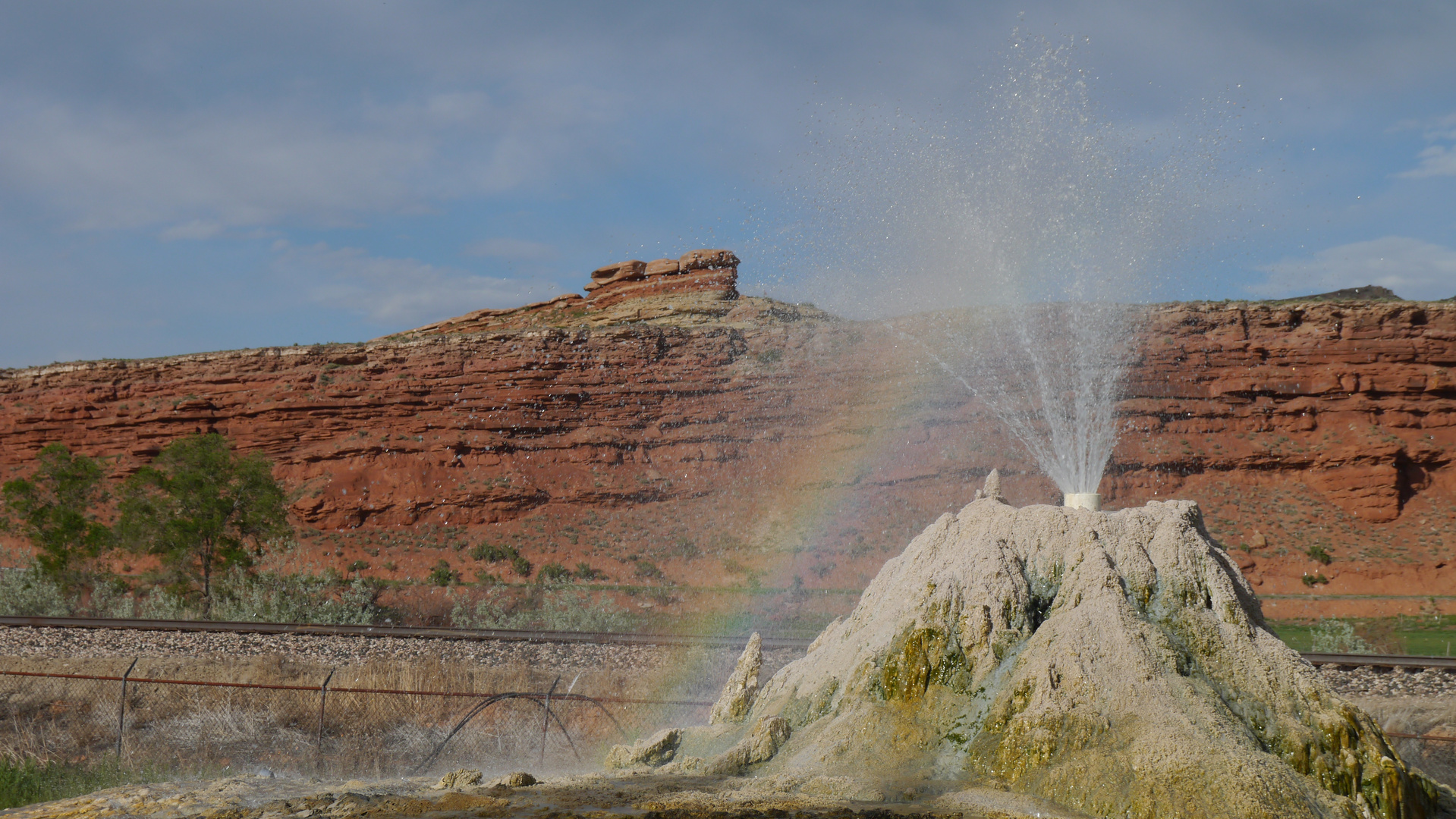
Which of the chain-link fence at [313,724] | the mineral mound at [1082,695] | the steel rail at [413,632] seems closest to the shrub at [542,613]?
the steel rail at [413,632]

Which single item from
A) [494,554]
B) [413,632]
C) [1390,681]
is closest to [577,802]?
[413,632]

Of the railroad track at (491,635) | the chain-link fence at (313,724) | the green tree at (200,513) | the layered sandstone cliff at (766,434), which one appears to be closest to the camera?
the chain-link fence at (313,724)

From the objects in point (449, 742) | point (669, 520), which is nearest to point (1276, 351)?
point (669, 520)

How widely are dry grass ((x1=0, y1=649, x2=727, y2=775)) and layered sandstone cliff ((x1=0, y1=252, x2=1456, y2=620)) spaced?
24.3 metres

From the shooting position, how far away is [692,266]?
226ft

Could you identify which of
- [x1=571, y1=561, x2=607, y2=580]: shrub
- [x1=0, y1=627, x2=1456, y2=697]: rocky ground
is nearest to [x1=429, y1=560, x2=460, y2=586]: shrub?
[x1=571, y1=561, x2=607, y2=580]: shrub

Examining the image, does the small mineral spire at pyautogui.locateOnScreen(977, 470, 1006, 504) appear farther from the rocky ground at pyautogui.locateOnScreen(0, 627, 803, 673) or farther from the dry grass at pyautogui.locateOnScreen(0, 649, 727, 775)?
the rocky ground at pyautogui.locateOnScreen(0, 627, 803, 673)

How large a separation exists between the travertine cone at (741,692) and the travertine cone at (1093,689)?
46 centimetres

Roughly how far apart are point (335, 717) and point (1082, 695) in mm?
10419

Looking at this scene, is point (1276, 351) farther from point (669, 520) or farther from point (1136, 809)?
point (1136, 809)

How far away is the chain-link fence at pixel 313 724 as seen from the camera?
10594mm

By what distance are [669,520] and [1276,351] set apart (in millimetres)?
32126

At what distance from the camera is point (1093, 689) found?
505 cm

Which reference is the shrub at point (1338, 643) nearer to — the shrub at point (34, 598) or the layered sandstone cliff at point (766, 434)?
the layered sandstone cliff at point (766, 434)
